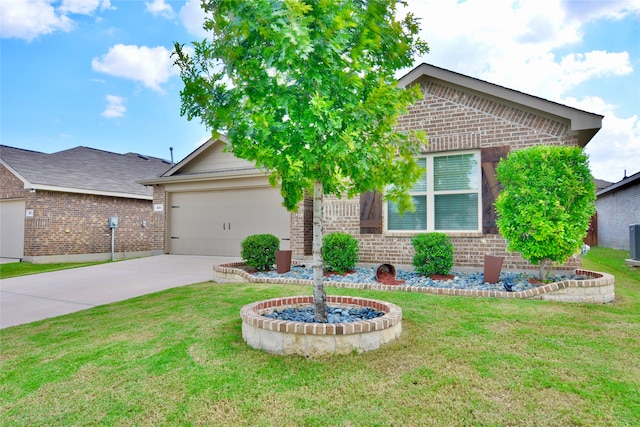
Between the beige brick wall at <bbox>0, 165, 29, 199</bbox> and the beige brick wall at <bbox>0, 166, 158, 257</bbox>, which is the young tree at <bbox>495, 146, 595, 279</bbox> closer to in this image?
the beige brick wall at <bbox>0, 166, 158, 257</bbox>

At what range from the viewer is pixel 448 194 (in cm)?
764

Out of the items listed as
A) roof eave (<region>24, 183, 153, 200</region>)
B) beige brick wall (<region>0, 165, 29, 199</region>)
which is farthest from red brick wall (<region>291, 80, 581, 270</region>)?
beige brick wall (<region>0, 165, 29, 199</region>)

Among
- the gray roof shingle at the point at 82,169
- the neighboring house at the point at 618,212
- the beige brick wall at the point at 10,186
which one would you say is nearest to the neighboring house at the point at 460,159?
the neighboring house at the point at 618,212

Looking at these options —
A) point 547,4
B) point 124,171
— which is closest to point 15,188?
point 124,171

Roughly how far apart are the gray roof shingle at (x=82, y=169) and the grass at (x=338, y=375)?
37.3ft

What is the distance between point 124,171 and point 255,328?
1713 cm

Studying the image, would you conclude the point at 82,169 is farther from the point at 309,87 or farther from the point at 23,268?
the point at 309,87

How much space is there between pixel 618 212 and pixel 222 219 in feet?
61.8

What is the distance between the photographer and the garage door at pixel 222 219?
451 inches

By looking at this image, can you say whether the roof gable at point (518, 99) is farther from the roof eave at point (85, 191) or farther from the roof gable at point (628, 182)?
the roof eave at point (85, 191)

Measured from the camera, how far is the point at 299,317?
3.99 m

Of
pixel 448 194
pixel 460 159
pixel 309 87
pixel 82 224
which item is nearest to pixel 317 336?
pixel 309 87

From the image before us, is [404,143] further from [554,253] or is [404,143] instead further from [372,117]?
[554,253]

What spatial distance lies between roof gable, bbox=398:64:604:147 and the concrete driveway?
6.58 metres
